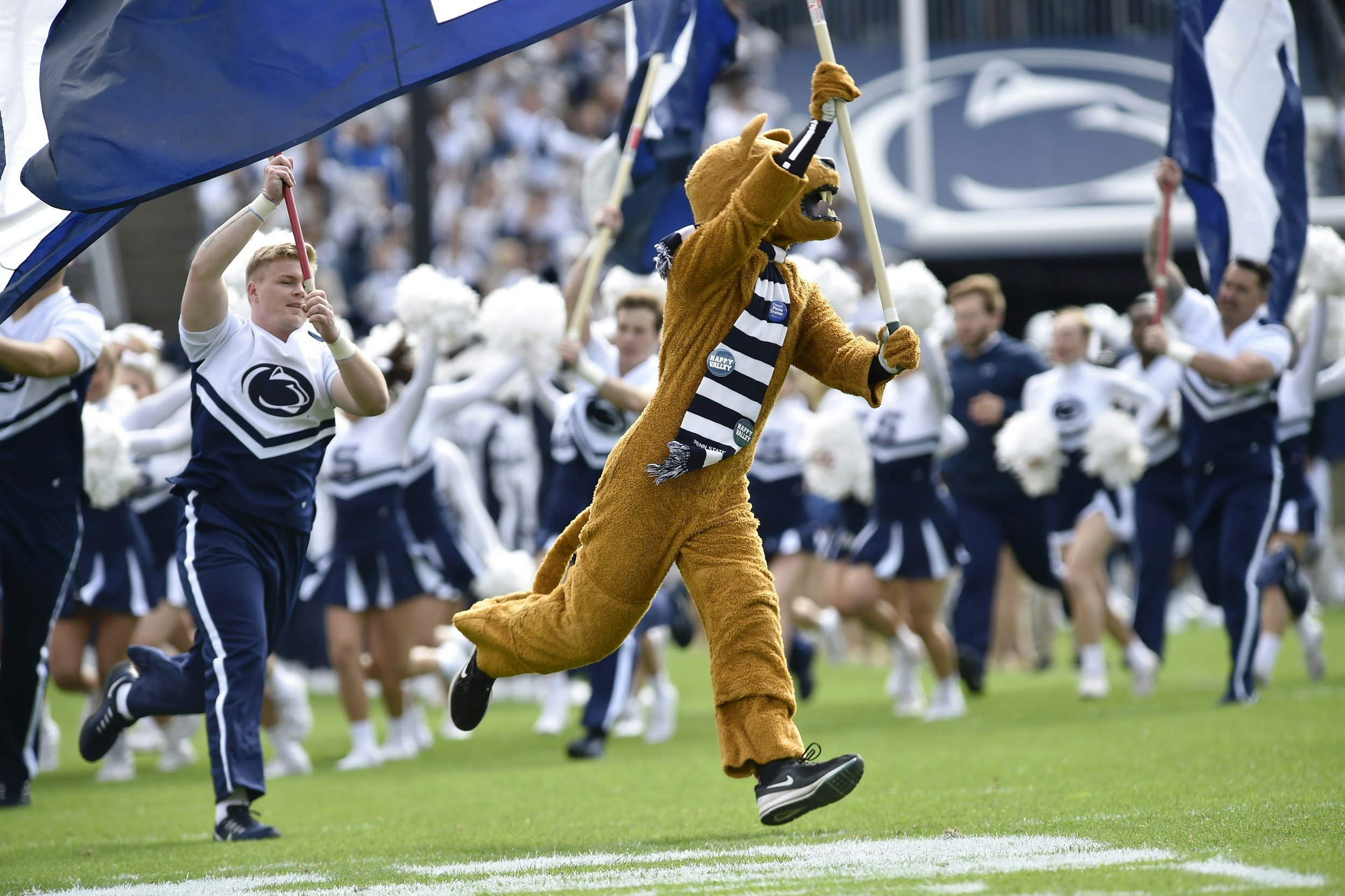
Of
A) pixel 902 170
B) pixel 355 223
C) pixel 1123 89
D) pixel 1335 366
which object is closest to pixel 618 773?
pixel 1335 366

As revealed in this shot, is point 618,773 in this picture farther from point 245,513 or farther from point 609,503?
point 609,503

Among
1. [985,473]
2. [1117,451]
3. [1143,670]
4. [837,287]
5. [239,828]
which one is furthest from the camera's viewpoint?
[985,473]

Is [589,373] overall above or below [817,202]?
below

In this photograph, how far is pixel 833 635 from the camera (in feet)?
41.0

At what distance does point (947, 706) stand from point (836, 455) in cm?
190

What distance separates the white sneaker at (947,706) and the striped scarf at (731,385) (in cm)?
506

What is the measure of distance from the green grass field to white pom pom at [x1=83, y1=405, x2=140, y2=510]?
1.41 meters

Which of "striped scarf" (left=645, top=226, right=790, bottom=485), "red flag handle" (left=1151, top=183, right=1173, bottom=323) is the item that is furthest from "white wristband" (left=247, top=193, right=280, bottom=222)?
"red flag handle" (left=1151, top=183, right=1173, bottom=323)

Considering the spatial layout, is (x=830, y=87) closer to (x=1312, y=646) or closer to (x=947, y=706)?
(x=947, y=706)

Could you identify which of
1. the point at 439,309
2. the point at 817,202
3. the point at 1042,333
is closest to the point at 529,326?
the point at 439,309

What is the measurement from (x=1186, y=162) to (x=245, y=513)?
4.86 meters

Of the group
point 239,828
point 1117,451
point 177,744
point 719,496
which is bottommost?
point 177,744

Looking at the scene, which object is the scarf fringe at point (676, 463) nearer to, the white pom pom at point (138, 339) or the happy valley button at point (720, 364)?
the happy valley button at point (720, 364)

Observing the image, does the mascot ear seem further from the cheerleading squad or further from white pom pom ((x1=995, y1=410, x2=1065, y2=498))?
white pom pom ((x1=995, y1=410, x2=1065, y2=498))
